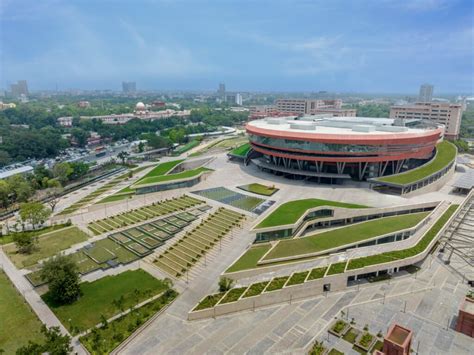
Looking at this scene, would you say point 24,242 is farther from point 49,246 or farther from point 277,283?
point 277,283

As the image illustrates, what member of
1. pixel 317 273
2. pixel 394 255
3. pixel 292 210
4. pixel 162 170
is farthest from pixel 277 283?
pixel 162 170

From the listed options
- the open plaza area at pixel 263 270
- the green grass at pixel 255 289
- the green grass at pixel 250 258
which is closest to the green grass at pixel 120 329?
the open plaza area at pixel 263 270

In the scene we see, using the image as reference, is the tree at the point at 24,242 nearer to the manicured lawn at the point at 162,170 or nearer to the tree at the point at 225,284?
the tree at the point at 225,284

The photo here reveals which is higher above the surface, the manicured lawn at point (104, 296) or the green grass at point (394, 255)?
the green grass at point (394, 255)

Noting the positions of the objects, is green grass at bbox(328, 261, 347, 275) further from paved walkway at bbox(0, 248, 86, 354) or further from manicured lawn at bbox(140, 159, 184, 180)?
manicured lawn at bbox(140, 159, 184, 180)

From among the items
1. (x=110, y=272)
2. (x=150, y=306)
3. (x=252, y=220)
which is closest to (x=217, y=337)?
(x=150, y=306)

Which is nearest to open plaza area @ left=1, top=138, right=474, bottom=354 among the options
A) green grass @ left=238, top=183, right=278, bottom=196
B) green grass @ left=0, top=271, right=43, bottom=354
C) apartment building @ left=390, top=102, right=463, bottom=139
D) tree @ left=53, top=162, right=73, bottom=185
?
green grass @ left=238, top=183, right=278, bottom=196

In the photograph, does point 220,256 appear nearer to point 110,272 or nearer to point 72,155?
point 110,272
